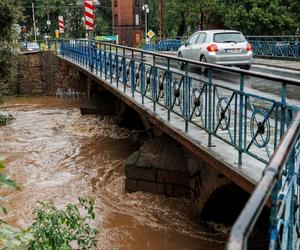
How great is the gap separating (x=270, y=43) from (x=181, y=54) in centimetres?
527

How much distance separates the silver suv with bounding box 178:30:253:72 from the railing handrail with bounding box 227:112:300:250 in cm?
1225

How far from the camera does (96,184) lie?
10.8m

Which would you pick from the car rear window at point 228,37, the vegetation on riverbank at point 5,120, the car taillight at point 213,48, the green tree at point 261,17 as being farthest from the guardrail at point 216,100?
the green tree at point 261,17

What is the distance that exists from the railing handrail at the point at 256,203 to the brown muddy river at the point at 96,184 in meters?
2.26

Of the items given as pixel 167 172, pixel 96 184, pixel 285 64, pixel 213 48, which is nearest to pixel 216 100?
pixel 167 172

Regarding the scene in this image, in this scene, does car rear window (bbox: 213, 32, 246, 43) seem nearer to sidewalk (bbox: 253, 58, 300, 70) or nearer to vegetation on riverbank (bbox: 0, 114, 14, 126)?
sidewalk (bbox: 253, 58, 300, 70)

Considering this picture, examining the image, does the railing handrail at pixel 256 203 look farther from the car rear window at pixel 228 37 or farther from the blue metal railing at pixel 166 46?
the blue metal railing at pixel 166 46

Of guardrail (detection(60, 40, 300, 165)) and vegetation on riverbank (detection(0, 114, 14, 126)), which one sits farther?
vegetation on riverbank (detection(0, 114, 14, 126))

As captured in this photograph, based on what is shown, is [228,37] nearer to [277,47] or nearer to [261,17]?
[277,47]

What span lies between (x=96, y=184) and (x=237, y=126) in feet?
17.5

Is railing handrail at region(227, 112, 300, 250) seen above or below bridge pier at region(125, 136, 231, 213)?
above

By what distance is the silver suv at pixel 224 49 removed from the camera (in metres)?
13.9

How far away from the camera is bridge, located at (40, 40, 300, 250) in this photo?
1.79 m

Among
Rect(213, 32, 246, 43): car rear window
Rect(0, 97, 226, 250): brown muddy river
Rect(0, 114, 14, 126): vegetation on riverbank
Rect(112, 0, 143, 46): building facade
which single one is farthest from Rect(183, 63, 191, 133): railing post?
Rect(112, 0, 143, 46): building facade
